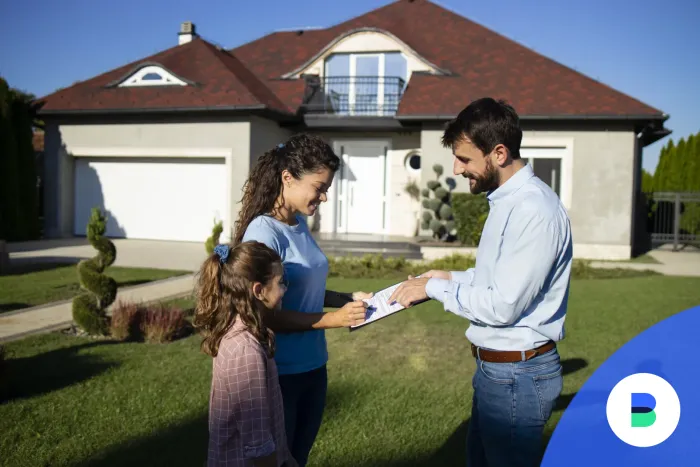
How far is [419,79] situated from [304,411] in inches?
649

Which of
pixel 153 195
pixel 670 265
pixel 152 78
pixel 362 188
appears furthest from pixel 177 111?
pixel 670 265

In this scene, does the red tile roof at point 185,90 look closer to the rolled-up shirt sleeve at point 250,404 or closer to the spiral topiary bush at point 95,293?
the spiral topiary bush at point 95,293

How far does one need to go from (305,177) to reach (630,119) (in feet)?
48.9

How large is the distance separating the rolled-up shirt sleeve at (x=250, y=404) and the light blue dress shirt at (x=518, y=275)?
767 mm

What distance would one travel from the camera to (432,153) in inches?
668

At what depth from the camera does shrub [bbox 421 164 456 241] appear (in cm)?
1608

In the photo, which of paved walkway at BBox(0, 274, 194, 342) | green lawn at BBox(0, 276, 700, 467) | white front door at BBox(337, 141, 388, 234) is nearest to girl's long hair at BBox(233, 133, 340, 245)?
green lawn at BBox(0, 276, 700, 467)

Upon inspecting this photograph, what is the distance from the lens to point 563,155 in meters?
16.3

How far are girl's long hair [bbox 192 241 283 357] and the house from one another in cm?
1429

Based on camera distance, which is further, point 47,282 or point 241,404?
point 47,282

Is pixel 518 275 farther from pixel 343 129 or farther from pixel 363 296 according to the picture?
pixel 343 129

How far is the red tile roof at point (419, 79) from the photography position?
16.7 metres

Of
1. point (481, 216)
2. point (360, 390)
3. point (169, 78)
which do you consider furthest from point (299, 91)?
point (360, 390)

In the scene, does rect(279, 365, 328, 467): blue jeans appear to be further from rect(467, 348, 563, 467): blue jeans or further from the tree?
the tree
